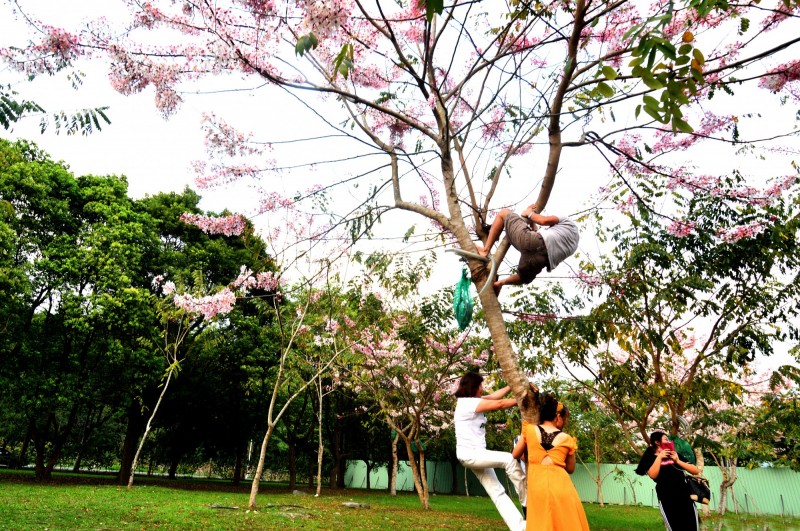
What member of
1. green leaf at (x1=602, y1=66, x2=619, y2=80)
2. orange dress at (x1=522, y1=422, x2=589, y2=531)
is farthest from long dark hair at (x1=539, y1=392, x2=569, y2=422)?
green leaf at (x1=602, y1=66, x2=619, y2=80)

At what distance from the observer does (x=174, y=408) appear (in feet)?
67.6

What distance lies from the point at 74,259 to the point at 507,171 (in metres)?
14.5

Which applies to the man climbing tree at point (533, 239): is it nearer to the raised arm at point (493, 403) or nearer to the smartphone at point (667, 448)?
the raised arm at point (493, 403)

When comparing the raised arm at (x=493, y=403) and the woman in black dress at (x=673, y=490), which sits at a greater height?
the raised arm at (x=493, y=403)

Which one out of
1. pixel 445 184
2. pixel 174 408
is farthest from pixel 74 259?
pixel 445 184

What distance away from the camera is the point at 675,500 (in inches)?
195

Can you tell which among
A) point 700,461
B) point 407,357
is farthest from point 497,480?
point 700,461

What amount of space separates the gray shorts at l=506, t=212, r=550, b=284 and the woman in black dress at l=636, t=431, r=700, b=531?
2.68m

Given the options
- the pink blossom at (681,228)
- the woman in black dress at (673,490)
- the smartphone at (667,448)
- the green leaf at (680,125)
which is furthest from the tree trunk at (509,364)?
the pink blossom at (681,228)

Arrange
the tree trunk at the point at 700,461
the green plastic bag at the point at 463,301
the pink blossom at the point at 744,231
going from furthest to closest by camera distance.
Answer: the tree trunk at the point at 700,461 → the pink blossom at the point at 744,231 → the green plastic bag at the point at 463,301

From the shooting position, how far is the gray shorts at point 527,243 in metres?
3.51

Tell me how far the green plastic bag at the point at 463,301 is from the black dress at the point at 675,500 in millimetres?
2607

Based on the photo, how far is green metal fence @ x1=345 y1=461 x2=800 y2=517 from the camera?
71.6 feet

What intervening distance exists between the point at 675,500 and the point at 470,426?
2.30 metres
